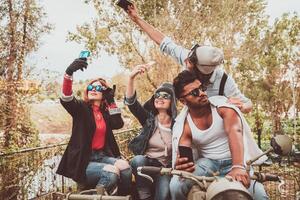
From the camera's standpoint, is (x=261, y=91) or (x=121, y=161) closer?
(x=121, y=161)

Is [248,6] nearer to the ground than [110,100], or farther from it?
farther from it

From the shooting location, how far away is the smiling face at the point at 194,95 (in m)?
2.73

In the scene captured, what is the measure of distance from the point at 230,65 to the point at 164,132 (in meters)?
13.0

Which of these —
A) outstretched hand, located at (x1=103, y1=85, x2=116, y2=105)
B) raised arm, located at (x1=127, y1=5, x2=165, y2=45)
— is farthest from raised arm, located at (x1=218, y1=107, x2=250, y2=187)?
outstretched hand, located at (x1=103, y1=85, x2=116, y2=105)

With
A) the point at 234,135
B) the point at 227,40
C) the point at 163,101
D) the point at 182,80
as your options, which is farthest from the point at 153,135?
the point at 227,40

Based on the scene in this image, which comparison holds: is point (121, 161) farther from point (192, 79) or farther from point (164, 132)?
point (192, 79)

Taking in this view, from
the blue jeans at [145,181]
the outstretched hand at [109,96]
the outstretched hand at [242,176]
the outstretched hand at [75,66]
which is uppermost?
the outstretched hand at [75,66]

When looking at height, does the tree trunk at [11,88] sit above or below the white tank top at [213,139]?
above

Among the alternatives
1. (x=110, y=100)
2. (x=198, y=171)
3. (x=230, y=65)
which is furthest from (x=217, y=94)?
(x=230, y=65)

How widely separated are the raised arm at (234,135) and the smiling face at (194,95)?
0.13 m

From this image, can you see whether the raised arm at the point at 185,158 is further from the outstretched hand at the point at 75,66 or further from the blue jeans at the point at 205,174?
the outstretched hand at the point at 75,66

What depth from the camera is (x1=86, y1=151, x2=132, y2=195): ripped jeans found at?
3.53 meters

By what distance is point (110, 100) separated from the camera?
4.00 m

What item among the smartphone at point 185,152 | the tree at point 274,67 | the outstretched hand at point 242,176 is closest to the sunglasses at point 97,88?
the smartphone at point 185,152
